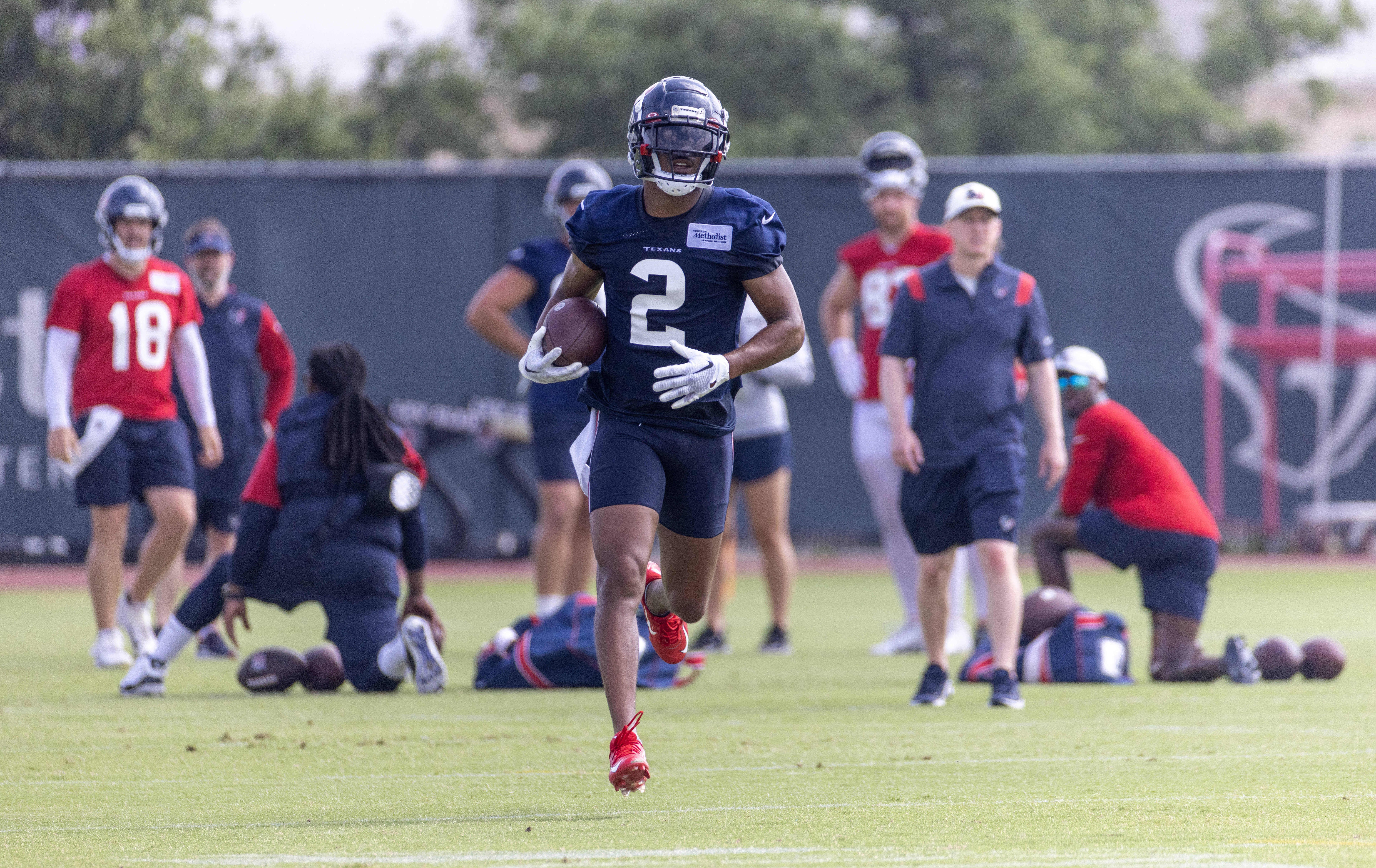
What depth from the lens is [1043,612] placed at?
776 cm

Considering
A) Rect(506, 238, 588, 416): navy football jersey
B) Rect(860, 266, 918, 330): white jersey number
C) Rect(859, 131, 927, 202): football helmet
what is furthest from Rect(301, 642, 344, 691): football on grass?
Rect(859, 131, 927, 202): football helmet

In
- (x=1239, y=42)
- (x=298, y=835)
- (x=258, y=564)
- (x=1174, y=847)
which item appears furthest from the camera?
(x=1239, y=42)

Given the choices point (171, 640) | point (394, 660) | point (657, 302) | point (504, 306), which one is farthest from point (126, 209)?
point (657, 302)

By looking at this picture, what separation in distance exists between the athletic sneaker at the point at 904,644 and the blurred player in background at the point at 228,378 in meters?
3.43

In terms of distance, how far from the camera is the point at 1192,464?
14.5m

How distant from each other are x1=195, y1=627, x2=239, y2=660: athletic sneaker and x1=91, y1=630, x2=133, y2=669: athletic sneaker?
534 mm

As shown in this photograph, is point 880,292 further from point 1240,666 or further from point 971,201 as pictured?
point 1240,666

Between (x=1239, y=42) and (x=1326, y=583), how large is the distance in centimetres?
1759

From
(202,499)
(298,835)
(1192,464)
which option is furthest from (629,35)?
(298,835)

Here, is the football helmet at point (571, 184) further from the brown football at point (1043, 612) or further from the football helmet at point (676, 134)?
the football helmet at point (676, 134)

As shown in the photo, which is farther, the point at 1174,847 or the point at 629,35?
the point at 629,35

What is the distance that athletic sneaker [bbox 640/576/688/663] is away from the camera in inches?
214

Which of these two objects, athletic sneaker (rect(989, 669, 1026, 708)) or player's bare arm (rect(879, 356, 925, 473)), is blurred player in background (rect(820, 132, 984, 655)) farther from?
athletic sneaker (rect(989, 669, 1026, 708))

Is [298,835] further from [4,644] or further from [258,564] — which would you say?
[4,644]
